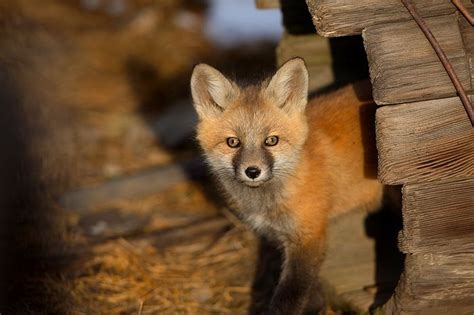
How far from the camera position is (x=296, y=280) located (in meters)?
3.52

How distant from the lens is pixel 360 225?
180 inches

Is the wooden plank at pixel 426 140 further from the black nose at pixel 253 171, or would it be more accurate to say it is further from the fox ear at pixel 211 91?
the fox ear at pixel 211 91

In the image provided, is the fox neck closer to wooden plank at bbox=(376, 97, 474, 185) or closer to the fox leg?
the fox leg

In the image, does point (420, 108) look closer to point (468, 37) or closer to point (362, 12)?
point (468, 37)

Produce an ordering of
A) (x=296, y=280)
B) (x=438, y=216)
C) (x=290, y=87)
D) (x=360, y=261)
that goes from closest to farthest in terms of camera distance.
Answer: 1. (x=438, y=216)
2. (x=296, y=280)
3. (x=290, y=87)
4. (x=360, y=261)

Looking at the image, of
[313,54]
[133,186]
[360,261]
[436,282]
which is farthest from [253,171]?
[133,186]

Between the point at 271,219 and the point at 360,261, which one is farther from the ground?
the point at 271,219

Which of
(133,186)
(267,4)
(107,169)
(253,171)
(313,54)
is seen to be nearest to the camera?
(253,171)

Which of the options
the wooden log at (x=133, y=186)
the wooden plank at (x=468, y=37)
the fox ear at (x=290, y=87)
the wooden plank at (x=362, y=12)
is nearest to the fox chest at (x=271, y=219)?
the fox ear at (x=290, y=87)

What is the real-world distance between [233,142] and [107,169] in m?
2.67

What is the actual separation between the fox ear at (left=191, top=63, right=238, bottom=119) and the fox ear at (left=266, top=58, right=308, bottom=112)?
0.77ft

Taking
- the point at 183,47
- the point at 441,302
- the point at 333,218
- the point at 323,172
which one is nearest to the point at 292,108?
the point at 323,172

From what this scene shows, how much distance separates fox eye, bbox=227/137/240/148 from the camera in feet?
11.8

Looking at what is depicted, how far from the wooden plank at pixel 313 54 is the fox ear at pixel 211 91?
101cm
